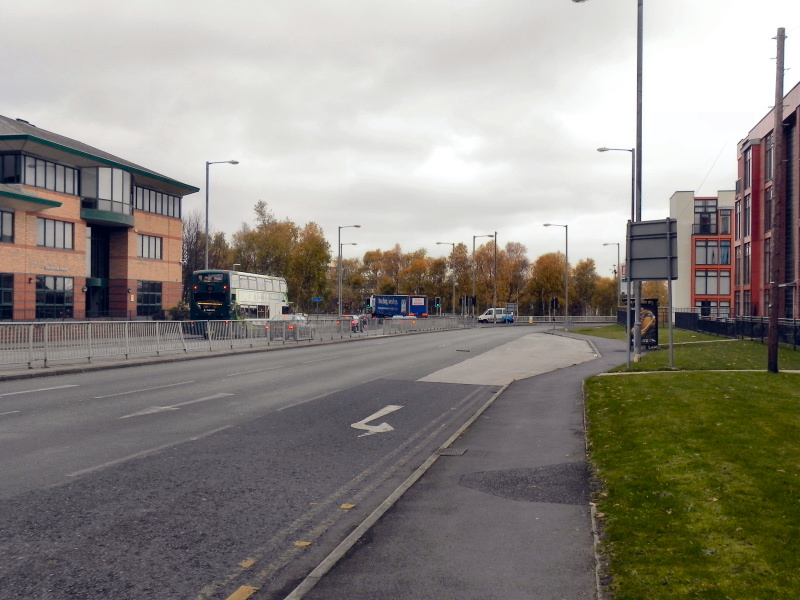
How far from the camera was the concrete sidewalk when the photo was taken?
454 centimetres

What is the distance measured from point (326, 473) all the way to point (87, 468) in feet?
8.86

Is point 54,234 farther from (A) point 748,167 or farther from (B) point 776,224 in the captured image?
(A) point 748,167

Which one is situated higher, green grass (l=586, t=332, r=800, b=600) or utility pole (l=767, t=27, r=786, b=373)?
utility pole (l=767, t=27, r=786, b=373)

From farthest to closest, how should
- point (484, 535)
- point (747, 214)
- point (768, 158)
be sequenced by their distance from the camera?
point (747, 214), point (768, 158), point (484, 535)

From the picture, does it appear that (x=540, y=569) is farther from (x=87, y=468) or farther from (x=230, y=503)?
(x=87, y=468)

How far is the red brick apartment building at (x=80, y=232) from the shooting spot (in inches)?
1672

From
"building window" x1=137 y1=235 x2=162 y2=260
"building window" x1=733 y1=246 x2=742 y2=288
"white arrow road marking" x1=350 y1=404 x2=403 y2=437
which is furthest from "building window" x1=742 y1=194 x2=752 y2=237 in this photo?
"building window" x1=137 y1=235 x2=162 y2=260

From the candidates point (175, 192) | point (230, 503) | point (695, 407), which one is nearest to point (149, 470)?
point (230, 503)

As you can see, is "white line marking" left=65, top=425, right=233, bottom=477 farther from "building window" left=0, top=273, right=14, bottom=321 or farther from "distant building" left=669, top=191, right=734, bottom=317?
"distant building" left=669, top=191, right=734, bottom=317

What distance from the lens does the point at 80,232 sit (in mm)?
48094

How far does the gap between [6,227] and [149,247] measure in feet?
48.9

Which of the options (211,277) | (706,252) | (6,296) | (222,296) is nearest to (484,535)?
(222,296)

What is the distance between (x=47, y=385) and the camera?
16.2 metres

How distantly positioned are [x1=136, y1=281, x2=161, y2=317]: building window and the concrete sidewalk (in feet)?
163
